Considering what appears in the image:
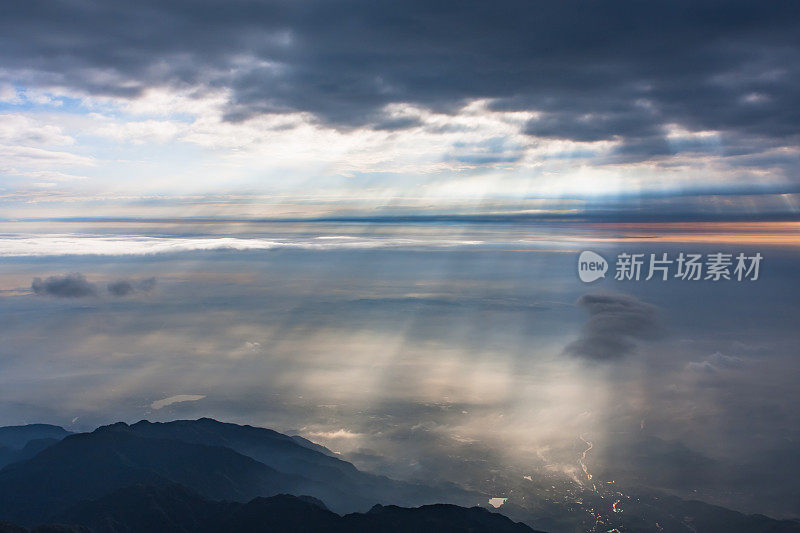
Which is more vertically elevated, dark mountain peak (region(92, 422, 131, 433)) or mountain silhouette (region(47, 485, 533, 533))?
mountain silhouette (region(47, 485, 533, 533))

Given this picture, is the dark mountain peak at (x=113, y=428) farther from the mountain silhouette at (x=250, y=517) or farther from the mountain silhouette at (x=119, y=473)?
the mountain silhouette at (x=250, y=517)

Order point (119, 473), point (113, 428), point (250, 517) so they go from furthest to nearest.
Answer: point (113, 428) → point (119, 473) → point (250, 517)

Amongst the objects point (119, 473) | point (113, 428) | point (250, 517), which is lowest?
point (119, 473)

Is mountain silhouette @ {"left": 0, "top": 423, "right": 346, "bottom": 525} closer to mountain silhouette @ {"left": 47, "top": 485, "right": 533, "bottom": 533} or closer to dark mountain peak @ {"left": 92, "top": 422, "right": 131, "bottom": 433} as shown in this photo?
dark mountain peak @ {"left": 92, "top": 422, "right": 131, "bottom": 433}

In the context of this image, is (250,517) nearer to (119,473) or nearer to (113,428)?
(119,473)

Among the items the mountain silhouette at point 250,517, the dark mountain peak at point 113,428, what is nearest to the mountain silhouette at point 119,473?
the dark mountain peak at point 113,428

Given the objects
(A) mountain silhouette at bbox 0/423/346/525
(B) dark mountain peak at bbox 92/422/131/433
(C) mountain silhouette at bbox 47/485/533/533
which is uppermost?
(C) mountain silhouette at bbox 47/485/533/533

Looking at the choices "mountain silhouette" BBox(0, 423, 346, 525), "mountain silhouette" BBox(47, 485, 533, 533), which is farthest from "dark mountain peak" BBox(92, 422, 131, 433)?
"mountain silhouette" BBox(47, 485, 533, 533)

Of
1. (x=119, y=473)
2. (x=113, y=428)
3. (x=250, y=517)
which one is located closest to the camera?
(x=250, y=517)

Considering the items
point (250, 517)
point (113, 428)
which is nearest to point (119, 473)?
point (113, 428)

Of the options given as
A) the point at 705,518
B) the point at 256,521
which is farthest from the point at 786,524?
the point at 256,521

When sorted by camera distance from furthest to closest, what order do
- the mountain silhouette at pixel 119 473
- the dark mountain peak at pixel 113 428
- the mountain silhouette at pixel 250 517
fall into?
the dark mountain peak at pixel 113 428
the mountain silhouette at pixel 119 473
the mountain silhouette at pixel 250 517
